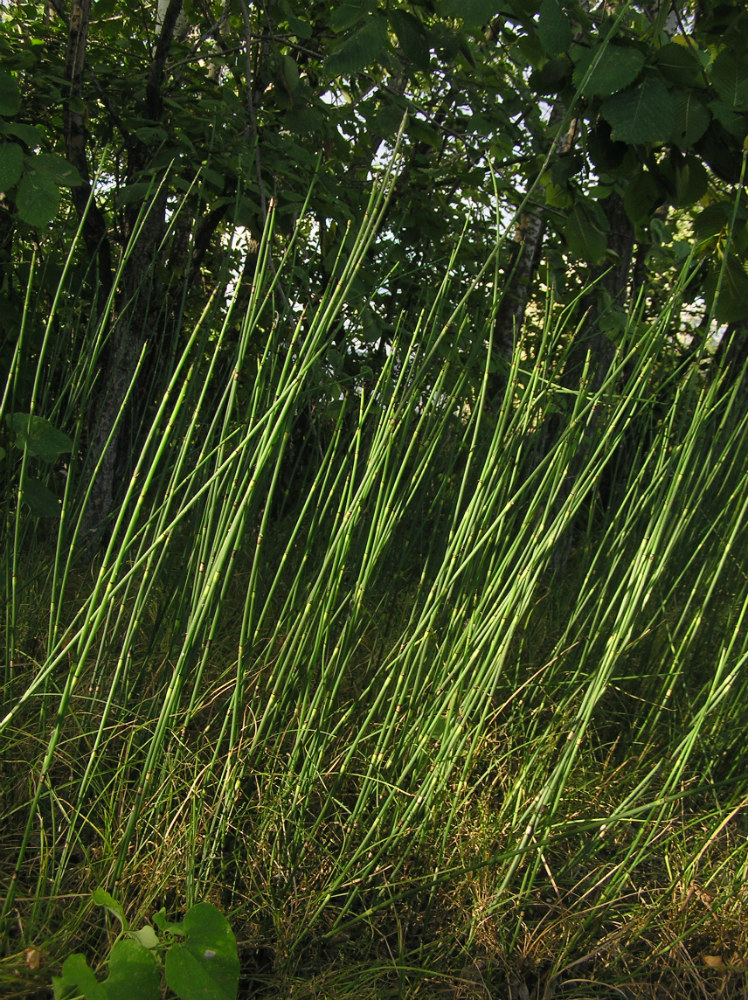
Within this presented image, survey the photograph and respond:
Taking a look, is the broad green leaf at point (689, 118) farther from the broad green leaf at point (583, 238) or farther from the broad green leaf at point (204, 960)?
the broad green leaf at point (204, 960)

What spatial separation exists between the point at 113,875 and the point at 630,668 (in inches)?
43.0

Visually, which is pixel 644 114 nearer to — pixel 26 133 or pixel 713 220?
pixel 713 220

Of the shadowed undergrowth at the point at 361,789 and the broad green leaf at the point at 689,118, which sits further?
the broad green leaf at the point at 689,118

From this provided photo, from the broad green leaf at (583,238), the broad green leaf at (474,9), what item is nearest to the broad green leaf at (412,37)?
the broad green leaf at (474,9)

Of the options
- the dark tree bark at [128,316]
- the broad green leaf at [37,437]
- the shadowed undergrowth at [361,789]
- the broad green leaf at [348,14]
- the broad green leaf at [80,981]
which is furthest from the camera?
the dark tree bark at [128,316]

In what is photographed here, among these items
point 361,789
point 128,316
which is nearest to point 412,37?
point 128,316

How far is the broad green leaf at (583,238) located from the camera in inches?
55.4

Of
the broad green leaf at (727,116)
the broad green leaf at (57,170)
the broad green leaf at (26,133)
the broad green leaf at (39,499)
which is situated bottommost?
the broad green leaf at (39,499)

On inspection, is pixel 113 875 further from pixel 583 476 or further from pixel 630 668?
pixel 630 668

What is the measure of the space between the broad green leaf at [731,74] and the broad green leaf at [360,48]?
50cm

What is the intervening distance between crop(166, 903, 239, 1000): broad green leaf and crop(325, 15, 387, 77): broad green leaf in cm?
117

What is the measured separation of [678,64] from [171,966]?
1275mm

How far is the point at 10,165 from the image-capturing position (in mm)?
1171

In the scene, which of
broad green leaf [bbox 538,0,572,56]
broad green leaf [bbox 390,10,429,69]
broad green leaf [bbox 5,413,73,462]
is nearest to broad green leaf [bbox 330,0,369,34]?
broad green leaf [bbox 390,10,429,69]
